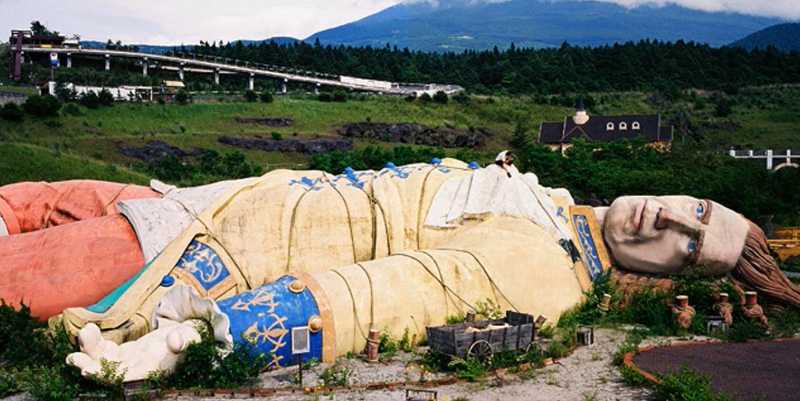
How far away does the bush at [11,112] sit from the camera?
47094mm

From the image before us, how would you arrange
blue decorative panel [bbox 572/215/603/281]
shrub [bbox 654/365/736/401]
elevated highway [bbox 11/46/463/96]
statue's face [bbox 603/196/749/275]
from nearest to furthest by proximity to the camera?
shrub [bbox 654/365/736/401], statue's face [bbox 603/196/749/275], blue decorative panel [bbox 572/215/603/281], elevated highway [bbox 11/46/463/96]

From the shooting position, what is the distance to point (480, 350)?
445 inches

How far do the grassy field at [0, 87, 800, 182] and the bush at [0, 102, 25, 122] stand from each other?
537mm

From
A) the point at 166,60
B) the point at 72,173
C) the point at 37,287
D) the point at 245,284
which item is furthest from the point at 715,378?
the point at 166,60

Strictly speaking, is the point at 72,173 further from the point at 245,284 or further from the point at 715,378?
the point at 715,378

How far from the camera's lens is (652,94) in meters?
87.0

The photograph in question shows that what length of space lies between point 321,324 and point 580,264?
16.9 ft

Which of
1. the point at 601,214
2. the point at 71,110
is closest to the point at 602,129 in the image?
the point at 71,110

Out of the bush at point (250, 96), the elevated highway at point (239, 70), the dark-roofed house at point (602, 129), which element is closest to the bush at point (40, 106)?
the bush at point (250, 96)


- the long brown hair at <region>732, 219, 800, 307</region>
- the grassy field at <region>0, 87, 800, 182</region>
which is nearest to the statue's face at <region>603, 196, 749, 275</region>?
the long brown hair at <region>732, 219, 800, 307</region>

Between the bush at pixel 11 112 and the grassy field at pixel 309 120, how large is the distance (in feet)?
1.76

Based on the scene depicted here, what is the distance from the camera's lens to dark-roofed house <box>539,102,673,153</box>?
61.7 metres

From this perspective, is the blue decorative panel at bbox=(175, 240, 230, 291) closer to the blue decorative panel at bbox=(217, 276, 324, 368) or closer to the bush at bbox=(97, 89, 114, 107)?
the blue decorative panel at bbox=(217, 276, 324, 368)

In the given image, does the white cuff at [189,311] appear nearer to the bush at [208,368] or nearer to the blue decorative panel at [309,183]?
the bush at [208,368]
